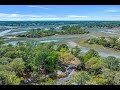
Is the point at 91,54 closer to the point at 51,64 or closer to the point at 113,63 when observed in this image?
the point at 113,63

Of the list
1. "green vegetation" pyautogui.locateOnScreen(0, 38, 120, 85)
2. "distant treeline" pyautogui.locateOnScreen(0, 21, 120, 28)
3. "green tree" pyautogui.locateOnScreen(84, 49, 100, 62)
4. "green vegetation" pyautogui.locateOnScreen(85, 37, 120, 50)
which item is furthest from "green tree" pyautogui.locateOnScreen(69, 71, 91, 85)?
"distant treeline" pyautogui.locateOnScreen(0, 21, 120, 28)

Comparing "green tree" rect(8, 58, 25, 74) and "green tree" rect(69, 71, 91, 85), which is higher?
"green tree" rect(8, 58, 25, 74)

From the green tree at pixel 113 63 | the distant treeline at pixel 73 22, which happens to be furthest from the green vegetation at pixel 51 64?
the distant treeline at pixel 73 22

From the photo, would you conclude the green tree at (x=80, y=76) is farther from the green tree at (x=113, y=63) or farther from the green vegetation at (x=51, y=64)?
the green tree at (x=113, y=63)

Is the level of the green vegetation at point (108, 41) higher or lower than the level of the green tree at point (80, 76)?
higher

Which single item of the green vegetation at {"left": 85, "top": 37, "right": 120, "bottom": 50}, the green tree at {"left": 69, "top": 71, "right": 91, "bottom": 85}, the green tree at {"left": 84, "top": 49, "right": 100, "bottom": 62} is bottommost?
the green tree at {"left": 69, "top": 71, "right": 91, "bottom": 85}

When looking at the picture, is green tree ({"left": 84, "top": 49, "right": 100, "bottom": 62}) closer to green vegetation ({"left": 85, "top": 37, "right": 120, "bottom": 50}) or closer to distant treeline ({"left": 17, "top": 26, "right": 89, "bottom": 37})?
green vegetation ({"left": 85, "top": 37, "right": 120, "bottom": 50})

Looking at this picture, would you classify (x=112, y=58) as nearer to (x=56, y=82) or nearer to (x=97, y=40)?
(x=97, y=40)

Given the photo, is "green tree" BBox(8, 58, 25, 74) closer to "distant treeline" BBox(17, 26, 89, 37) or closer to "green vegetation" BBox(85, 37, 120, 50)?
"distant treeline" BBox(17, 26, 89, 37)
